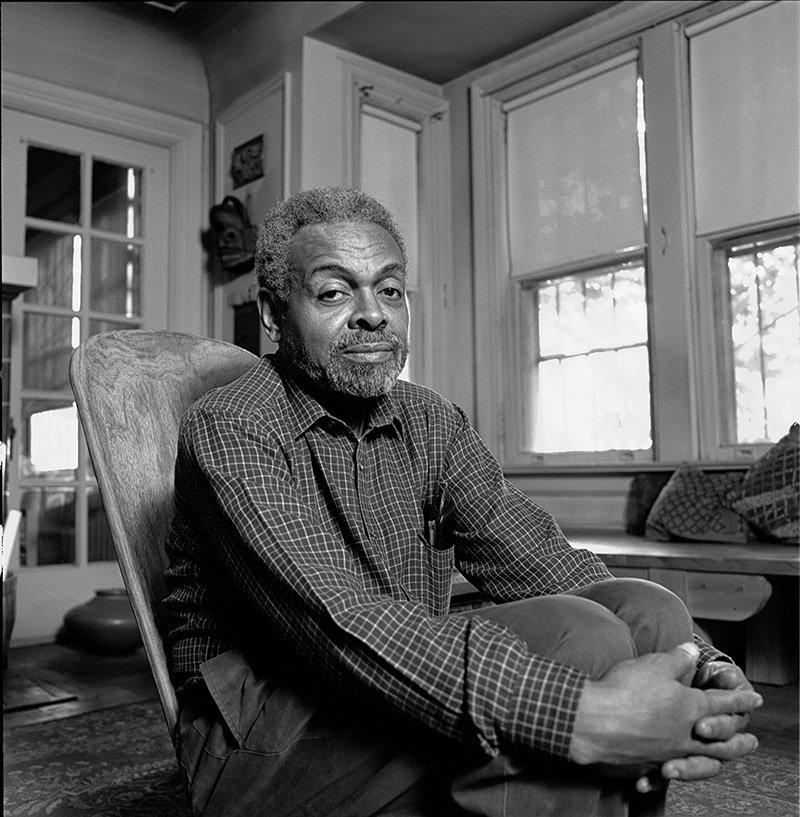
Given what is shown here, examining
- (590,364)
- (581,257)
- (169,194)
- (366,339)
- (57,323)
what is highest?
(169,194)

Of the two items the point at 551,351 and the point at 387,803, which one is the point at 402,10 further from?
the point at 387,803

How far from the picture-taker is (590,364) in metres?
4.27

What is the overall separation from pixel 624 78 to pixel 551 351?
133 cm

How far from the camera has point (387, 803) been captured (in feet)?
3.81

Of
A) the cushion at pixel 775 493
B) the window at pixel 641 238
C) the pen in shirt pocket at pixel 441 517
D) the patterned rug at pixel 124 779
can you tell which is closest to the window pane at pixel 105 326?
the window at pixel 641 238

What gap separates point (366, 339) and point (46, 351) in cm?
335

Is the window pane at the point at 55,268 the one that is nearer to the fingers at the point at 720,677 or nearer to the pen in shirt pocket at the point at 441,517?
the pen in shirt pocket at the point at 441,517

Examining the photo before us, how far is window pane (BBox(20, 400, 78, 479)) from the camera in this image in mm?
4309

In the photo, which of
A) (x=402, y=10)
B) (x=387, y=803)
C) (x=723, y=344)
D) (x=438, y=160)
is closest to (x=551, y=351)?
(x=723, y=344)

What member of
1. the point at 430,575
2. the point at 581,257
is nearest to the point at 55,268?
the point at 581,257

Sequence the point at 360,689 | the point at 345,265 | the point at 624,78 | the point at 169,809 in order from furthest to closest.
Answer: the point at 624,78
the point at 169,809
the point at 345,265
the point at 360,689

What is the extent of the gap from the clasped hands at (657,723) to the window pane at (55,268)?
3.99 meters

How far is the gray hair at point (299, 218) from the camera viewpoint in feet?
4.97

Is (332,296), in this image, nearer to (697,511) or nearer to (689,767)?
(689,767)
